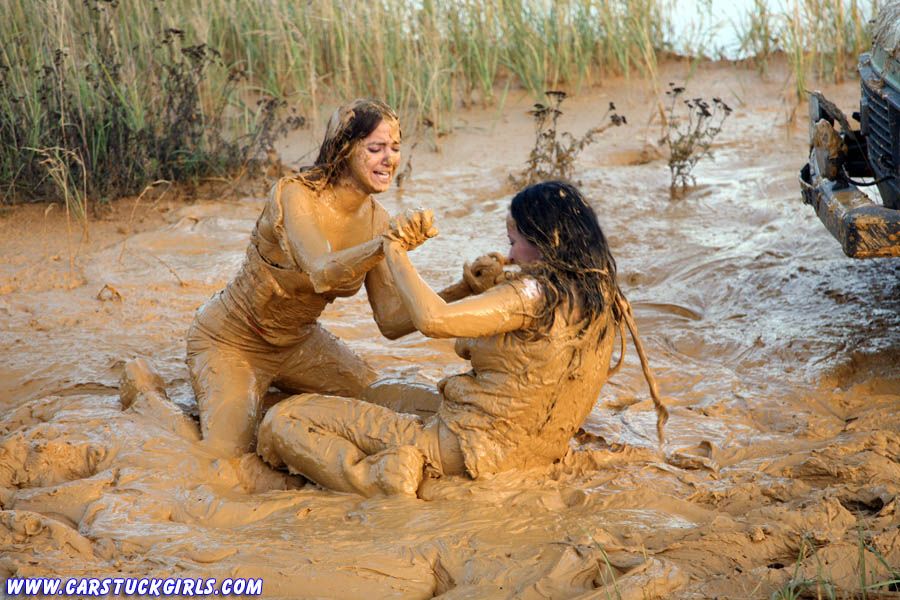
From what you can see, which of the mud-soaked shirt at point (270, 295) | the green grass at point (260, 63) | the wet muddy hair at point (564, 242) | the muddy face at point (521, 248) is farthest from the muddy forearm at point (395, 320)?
the green grass at point (260, 63)

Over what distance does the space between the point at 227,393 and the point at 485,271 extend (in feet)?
4.11

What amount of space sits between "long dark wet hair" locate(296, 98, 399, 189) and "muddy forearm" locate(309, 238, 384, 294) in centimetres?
43

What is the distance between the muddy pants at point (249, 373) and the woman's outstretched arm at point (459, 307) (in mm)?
1185

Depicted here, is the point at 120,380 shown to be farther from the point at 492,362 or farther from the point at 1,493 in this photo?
the point at 492,362

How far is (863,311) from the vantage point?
5.52m

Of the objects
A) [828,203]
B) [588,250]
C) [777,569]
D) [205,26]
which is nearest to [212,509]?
[588,250]

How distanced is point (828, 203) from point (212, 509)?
116 inches

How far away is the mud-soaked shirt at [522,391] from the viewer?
3748 millimetres

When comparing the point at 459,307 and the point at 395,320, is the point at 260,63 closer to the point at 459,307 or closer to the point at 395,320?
the point at 395,320

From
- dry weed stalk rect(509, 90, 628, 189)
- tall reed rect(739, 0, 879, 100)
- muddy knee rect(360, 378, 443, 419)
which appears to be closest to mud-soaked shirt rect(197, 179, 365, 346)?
muddy knee rect(360, 378, 443, 419)

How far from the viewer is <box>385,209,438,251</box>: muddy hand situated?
3.56 meters

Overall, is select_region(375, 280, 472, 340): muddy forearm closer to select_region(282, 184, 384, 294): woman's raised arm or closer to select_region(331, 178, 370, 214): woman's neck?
select_region(282, 184, 384, 294): woman's raised arm

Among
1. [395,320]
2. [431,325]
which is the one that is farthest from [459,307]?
[395,320]

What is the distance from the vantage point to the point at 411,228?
3.57m
